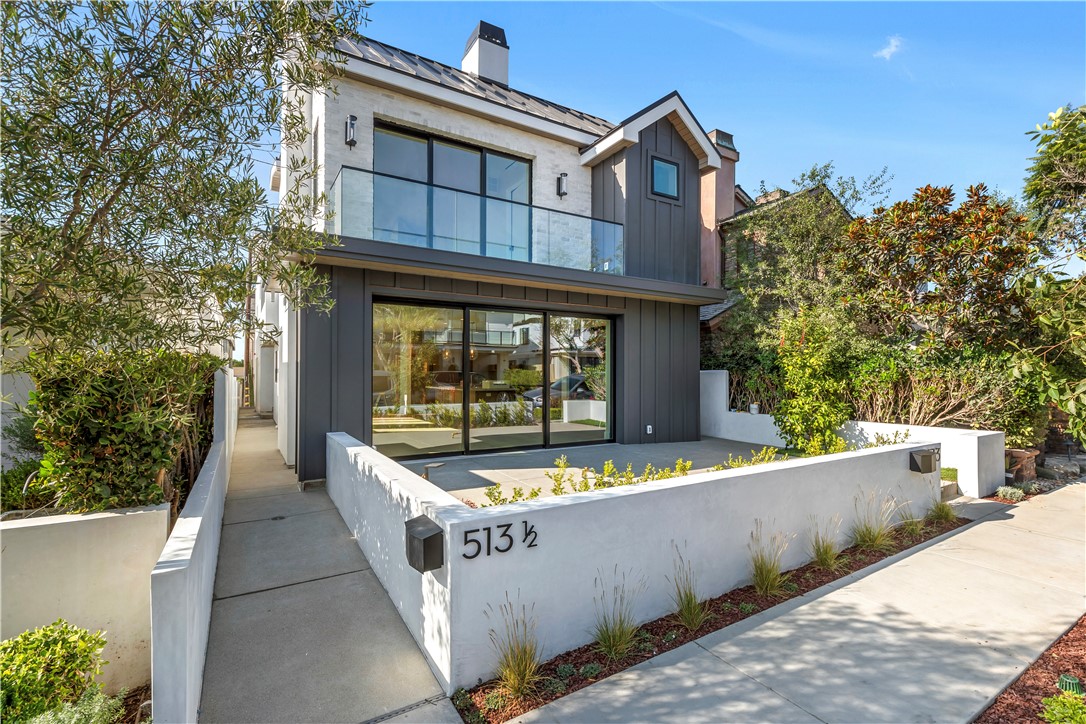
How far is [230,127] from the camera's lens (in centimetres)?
266

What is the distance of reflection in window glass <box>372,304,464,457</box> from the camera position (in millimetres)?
7699

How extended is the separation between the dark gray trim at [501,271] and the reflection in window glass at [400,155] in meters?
1.99

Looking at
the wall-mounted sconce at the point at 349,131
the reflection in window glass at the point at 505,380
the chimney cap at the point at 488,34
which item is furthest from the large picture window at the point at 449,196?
the chimney cap at the point at 488,34

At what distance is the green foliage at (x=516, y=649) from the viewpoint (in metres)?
2.76

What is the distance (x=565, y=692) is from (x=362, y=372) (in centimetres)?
553

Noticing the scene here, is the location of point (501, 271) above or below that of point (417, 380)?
above

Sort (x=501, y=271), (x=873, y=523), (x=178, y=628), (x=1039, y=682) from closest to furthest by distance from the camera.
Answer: (x=178, y=628)
(x=1039, y=682)
(x=873, y=523)
(x=501, y=271)

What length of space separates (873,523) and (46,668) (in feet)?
21.9

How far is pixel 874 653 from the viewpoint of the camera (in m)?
3.13

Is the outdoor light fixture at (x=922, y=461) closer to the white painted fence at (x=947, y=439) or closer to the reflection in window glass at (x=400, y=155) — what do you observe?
the white painted fence at (x=947, y=439)

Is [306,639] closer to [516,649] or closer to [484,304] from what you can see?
[516,649]

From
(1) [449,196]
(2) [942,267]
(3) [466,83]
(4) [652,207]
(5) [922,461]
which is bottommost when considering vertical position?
(5) [922,461]

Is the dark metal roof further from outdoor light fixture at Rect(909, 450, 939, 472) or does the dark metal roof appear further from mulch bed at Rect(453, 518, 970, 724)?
mulch bed at Rect(453, 518, 970, 724)

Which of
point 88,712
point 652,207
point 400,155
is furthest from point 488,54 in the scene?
point 88,712
